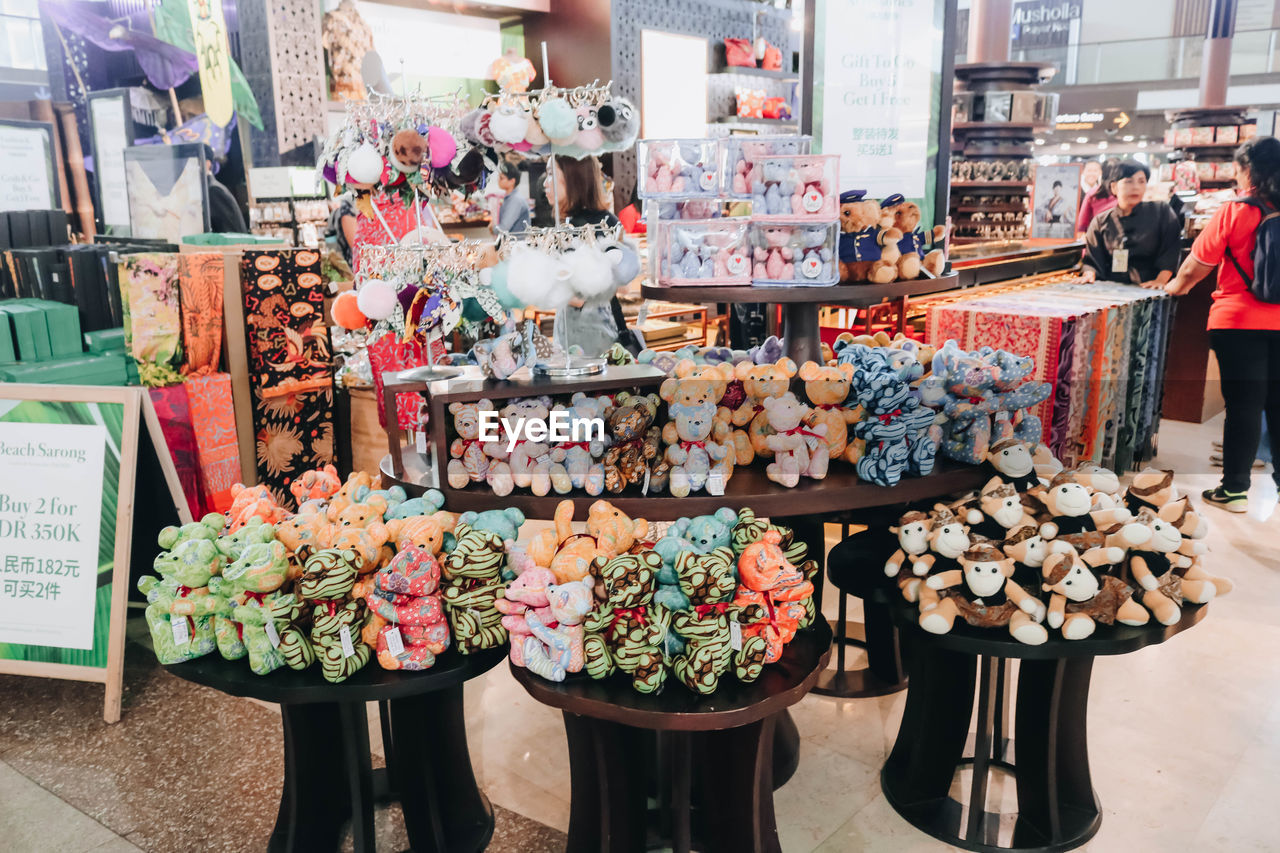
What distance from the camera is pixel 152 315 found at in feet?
11.1

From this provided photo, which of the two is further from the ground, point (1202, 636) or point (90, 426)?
point (90, 426)

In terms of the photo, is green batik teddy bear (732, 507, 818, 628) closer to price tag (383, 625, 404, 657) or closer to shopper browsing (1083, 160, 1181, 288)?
price tag (383, 625, 404, 657)

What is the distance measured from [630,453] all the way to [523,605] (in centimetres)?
45

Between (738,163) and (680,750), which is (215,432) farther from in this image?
(680,750)

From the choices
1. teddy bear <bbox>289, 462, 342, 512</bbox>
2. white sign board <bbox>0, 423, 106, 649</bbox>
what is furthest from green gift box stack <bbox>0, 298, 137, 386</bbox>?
teddy bear <bbox>289, 462, 342, 512</bbox>

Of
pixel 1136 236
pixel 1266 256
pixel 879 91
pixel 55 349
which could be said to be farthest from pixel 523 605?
pixel 1136 236

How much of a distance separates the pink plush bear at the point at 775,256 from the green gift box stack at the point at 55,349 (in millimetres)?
2434

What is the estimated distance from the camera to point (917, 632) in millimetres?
1976

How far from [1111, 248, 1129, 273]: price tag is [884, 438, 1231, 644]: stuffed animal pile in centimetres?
357

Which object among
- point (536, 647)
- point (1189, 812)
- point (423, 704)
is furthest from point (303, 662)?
point (1189, 812)

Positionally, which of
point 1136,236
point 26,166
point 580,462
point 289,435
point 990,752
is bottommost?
point 990,752

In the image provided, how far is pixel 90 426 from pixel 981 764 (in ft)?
8.59

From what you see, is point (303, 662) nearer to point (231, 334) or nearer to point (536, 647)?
point (536, 647)

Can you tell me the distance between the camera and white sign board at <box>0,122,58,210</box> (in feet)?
16.1
